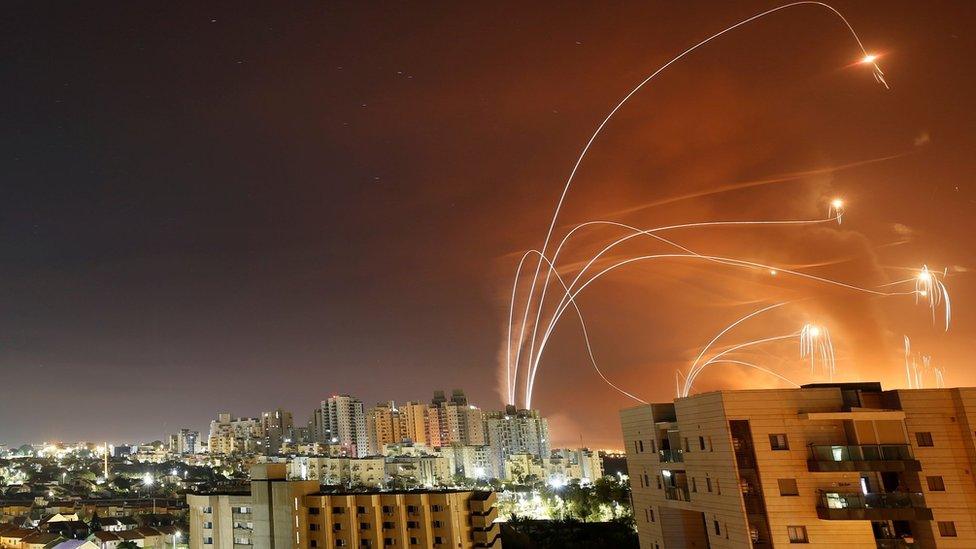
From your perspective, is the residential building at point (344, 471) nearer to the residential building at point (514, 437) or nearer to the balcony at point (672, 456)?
the residential building at point (514, 437)

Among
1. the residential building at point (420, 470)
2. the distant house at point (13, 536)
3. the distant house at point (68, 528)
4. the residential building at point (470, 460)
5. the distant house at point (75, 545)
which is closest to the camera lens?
the distant house at point (75, 545)

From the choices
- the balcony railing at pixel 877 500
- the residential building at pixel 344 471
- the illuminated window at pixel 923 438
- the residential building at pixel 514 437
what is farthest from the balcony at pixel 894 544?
the residential building at pixel 514 437

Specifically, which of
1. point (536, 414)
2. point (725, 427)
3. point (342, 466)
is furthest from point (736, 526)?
point (536, 414)

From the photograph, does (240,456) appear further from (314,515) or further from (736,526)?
(736,526)

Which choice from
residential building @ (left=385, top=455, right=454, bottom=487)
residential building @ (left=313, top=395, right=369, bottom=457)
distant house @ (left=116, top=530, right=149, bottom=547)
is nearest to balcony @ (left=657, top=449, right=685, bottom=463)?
distant house @ (left=116, top=530, right=149, bottom=547)

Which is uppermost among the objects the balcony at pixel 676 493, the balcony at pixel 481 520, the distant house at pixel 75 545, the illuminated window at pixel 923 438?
the illuminated window at pixel 923 438

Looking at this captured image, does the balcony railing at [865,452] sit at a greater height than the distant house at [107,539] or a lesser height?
greater

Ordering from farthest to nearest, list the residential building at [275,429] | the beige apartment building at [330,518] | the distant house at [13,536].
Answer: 1. the residential building at [275,429]
2. the distant house at [13,536]
3. the beige apartment building at [330,518]
